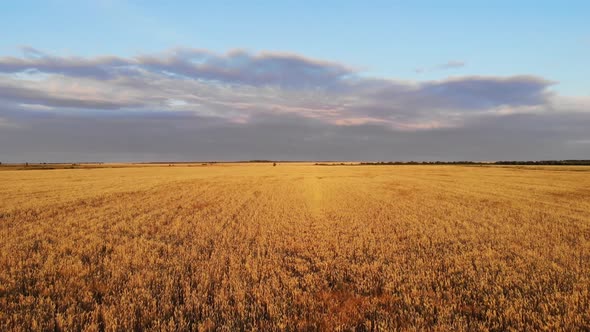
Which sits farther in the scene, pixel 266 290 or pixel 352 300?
pixel 266 290

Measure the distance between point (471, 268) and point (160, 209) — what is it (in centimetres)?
1333

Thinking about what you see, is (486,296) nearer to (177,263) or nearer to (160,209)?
(177,263)

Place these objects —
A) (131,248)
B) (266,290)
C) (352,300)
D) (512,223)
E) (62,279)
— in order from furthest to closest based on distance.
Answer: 1. (512,223)
2. (131,248)
3. (62,279)
4. (266,290)
5. (352,300)

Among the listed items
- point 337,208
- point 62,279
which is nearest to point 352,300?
point 62,279

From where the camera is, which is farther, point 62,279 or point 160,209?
point 160,209

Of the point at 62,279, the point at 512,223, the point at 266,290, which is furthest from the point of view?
the point at 512,223

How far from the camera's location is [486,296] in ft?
17.5

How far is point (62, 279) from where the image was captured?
20.2ft

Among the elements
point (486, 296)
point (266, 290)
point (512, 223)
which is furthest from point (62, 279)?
point (512, 223)

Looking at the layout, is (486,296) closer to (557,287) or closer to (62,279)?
(557,287)

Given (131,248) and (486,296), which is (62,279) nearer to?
(131,248)

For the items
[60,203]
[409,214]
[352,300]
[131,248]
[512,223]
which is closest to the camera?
[352,300]

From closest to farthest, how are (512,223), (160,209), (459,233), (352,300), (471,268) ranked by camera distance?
(352,300) → (471,268) → (459,233) → (512,223) → (160,209)

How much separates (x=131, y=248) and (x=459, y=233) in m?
9.26
